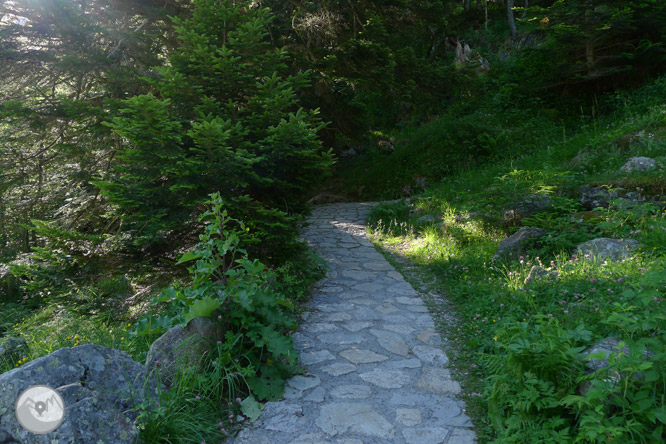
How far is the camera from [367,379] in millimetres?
3311

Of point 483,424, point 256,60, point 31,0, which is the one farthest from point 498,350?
point 31,0

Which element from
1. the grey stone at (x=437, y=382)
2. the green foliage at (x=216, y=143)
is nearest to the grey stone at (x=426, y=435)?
the grey stone at (x=437, y=382)

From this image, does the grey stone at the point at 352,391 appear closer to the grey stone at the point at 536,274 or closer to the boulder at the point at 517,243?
the grey stone at the point at 536,274

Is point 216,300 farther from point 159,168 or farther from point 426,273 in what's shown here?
point 426,273

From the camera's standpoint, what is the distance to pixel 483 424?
2.70 metres

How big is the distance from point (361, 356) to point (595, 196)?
15.3 ft

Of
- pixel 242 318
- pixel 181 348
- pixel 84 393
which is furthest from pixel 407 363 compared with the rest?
pixel 84 393

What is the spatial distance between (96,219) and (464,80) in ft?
25.3

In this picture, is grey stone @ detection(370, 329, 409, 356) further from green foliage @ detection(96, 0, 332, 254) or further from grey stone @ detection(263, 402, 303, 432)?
green foliage @ detection(96, 0, 332, 254)

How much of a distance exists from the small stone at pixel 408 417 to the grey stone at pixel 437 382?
308 millimetres

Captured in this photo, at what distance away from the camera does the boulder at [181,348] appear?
2.83 m

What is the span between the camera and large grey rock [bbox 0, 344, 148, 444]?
6.79 ft

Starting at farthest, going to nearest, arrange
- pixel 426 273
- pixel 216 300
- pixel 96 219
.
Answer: pixel 96 219 → pixel 426 273 → pixel 216 300

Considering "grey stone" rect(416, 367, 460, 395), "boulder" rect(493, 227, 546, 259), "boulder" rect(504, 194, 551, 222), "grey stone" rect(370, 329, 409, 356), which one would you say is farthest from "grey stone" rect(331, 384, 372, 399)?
"boulder" rect(504, 194, 551, 222)
